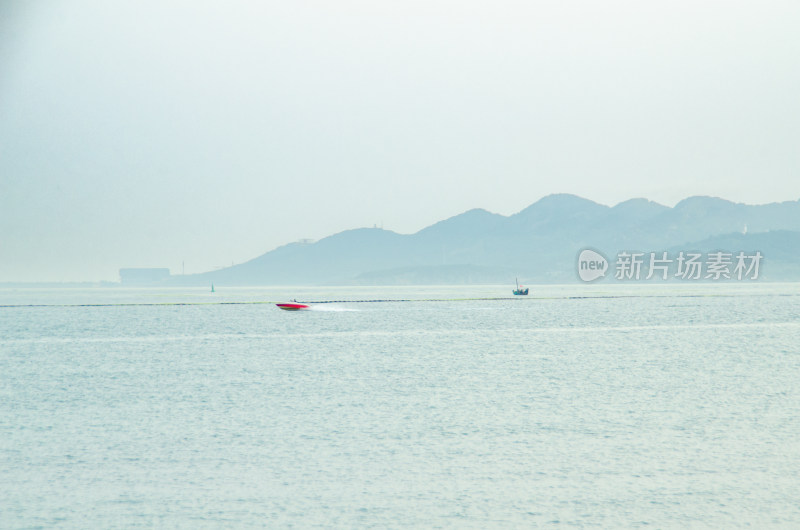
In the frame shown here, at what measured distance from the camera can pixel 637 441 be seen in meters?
27.5

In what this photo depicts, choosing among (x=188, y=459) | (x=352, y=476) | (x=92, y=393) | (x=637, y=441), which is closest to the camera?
(x=352, y=476)

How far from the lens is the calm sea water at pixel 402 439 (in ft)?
61.9

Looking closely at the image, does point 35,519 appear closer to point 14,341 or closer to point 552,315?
point 14,341

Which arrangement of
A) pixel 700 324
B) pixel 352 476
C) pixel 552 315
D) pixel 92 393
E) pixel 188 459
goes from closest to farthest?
1. pixel 352 476
2. pixel 188 459
3. pixel 92 393
4. pixel 700 324
5. pixel 552 315

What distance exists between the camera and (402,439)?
28.3 meters

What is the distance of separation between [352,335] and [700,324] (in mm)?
50327

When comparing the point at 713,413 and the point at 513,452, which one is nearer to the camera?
the point at 513,452

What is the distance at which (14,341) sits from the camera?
87.0 metres

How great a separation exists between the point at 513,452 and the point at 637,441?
4842 millimetres

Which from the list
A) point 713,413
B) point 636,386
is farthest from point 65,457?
point 636,386

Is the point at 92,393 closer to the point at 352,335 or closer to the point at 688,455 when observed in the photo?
the point at 688,455

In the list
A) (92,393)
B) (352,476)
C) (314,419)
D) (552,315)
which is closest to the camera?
(352,476)

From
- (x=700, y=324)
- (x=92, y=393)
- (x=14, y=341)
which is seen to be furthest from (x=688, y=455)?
(x=700, y=324)

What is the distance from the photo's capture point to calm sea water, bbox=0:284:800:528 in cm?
1886
